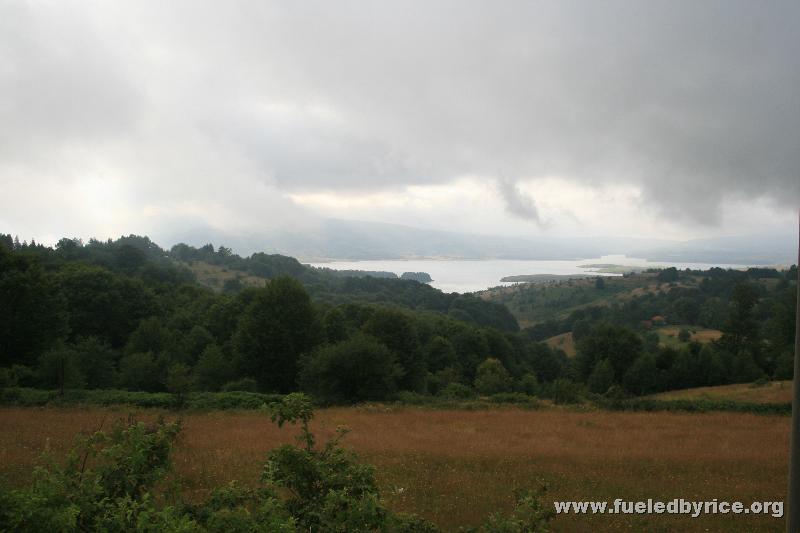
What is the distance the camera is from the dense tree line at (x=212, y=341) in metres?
26.4

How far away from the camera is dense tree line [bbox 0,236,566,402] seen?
86.5 ft

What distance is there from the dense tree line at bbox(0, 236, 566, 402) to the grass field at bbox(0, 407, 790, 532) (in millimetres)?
7635

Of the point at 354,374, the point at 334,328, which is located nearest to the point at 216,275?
the point at 334,328

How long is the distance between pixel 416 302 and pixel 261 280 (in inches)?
1597

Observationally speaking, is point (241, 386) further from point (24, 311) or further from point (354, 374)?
point (24, 311)

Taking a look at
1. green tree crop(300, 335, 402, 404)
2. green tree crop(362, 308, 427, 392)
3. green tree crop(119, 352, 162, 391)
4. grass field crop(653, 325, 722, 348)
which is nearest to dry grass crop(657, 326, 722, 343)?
grass field crop(653, 325, 722, 348)

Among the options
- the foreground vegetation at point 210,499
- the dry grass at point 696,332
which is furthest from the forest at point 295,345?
the foreground vegetation at point 210,499

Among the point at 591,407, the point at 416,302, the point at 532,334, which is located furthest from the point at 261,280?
the point at 591,407

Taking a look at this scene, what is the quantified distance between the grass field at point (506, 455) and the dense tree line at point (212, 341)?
7.64m

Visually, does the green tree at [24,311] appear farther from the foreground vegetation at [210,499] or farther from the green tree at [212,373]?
the foreground vegetation at [210,499]

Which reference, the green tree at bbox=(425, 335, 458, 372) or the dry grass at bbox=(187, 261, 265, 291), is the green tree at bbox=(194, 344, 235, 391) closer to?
the green tree at bbox=(425, 335, 458, 372)

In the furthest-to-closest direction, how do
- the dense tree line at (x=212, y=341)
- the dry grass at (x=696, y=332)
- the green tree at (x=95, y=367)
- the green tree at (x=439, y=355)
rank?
the dry grass at (x=696, y=332) < the green tree at (x=439, y=355) < the green tree at (x=95, y=367) < the dense tree line at (x=212, y=341)

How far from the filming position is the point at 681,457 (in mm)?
12016

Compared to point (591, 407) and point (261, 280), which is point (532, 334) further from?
point (591, 407)
